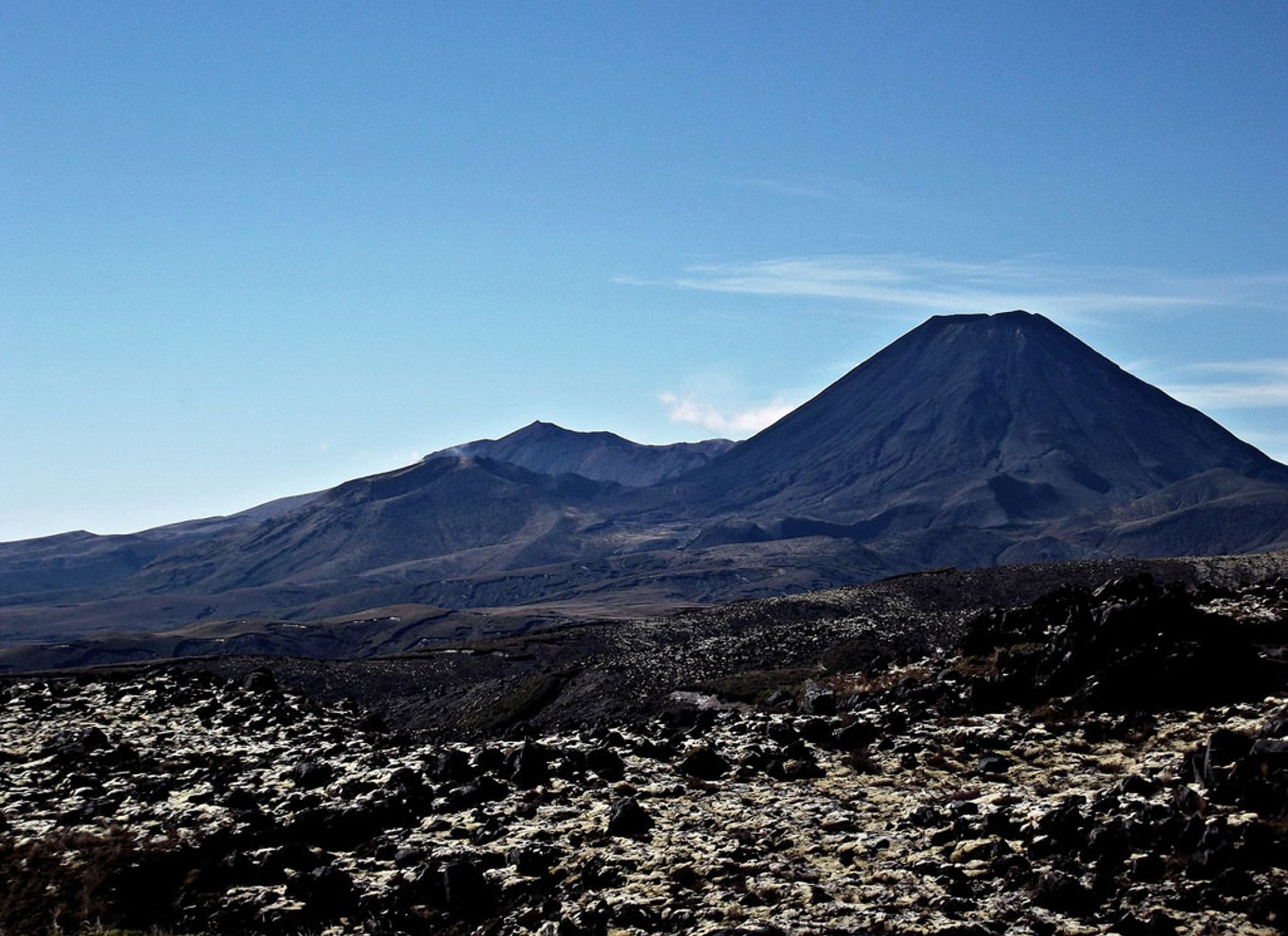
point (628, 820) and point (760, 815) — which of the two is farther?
point (760, 815)

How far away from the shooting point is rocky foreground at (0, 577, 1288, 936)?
15.6 meters

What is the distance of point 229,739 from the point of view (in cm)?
3275

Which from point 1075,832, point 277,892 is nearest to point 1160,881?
point 1075,832

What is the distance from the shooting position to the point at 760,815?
20328 millimetres

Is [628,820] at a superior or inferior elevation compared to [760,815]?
superior

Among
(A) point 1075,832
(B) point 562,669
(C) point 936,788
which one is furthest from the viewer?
(B) point 562,669

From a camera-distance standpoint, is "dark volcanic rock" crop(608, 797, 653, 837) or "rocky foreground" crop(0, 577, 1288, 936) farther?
"dark volcanic rock" crop(608, 797, 653, 837)

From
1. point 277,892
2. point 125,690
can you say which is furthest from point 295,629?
point 277,892

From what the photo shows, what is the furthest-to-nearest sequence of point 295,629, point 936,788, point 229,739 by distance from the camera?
point 295,629 < point 229,739 < point 936,788

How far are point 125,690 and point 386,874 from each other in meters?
28.2

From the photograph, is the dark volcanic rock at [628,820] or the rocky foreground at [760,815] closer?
the rocky foreground at [760,815]

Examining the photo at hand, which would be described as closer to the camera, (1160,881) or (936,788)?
(1160,881)

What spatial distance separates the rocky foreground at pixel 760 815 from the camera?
51.2 feet

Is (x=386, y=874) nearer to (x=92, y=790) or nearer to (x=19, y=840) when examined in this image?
(x=19, y=840)
